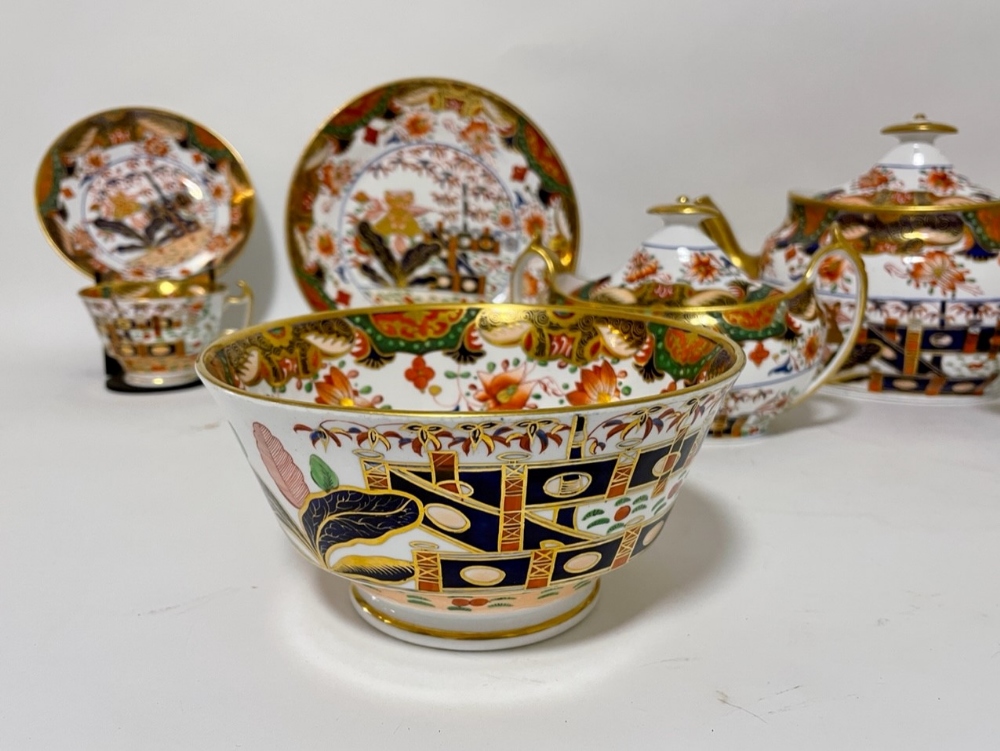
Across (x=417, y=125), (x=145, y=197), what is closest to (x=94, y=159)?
(x=145, y=197)

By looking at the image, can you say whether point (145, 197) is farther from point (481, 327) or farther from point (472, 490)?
point (472, 490)

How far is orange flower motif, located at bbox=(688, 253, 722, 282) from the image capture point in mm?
1175

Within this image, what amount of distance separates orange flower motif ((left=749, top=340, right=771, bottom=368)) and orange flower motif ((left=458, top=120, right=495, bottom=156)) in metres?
0.70

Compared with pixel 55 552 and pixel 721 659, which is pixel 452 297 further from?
pixel 721 659

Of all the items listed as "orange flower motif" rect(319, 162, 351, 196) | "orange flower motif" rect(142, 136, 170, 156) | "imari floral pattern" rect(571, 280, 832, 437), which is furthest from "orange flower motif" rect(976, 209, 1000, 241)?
"orange flower motif" rect(142, 136, 170, 156)

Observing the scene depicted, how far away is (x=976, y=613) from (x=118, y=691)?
69 cm

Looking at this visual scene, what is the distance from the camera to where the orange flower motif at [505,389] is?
98 cm

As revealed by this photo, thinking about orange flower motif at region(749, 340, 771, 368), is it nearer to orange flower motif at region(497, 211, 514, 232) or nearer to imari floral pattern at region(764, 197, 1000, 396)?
imari floral pattern at region(764, 197, 1000, 396)

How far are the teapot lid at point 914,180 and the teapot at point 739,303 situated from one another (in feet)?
0.58

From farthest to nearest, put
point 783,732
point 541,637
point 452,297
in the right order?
point 452,297 < point 541,637 < point 783,732

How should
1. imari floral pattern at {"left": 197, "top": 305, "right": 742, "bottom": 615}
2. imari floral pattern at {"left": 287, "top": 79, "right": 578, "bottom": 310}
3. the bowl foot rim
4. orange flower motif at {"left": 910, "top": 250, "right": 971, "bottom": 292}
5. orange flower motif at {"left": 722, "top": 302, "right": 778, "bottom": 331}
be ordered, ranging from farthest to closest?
imari floral pattern at {"left": 287, "top": 79, "right": 578, "bottom": 310} < orange flower motif at {"left": 910, "top": 250, "right": 971, "bottom": 292} < orange flower motif at {"left": 722, "top": 302, "right": 778, "bottom": 331} < the bowl foot rim < imari floral pattern at {"left": 197, "top": 305, "right": 742, "bottom": 615}

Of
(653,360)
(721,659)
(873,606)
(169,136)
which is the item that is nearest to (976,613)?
(873,606)

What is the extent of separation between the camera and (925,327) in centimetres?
131

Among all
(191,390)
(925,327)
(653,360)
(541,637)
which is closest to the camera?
(541,637)
